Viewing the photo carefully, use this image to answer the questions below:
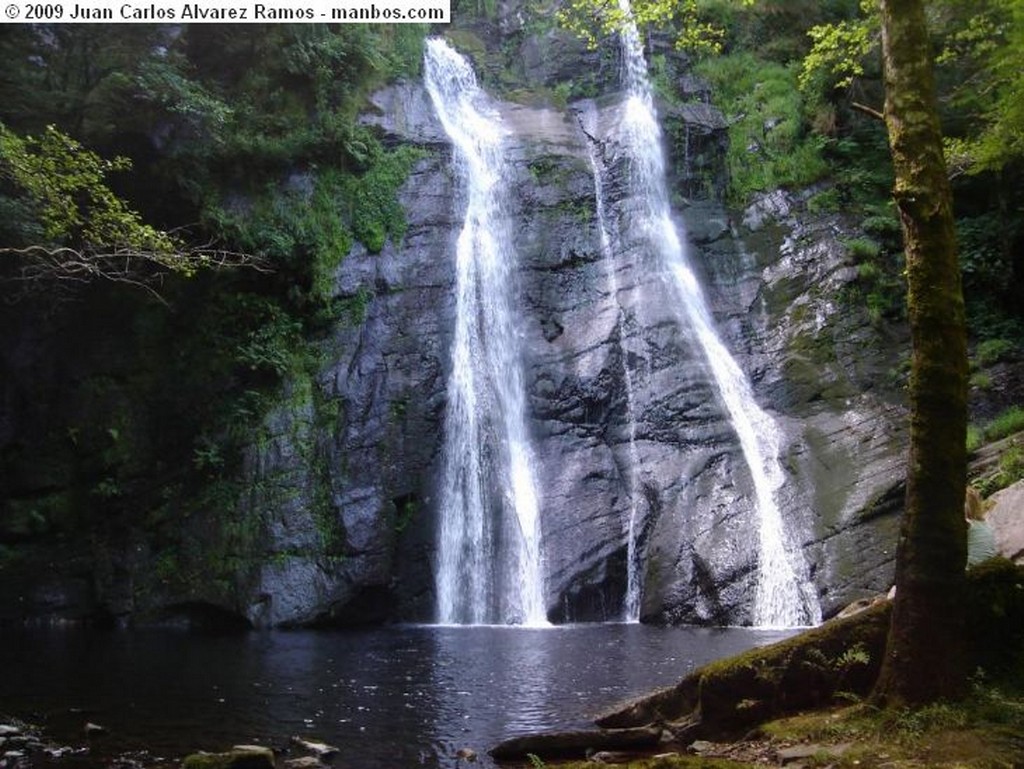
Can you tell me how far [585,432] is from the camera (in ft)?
57.4

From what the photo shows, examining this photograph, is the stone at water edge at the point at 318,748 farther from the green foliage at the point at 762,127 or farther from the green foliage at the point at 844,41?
the green foliage at the point at 762,127

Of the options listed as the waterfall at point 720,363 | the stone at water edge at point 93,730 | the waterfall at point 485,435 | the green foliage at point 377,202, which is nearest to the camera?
the stone at water edge at point 93,730

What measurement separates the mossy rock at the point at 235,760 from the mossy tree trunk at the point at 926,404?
4.10m

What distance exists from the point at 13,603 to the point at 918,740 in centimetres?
1706

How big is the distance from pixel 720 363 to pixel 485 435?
559cm

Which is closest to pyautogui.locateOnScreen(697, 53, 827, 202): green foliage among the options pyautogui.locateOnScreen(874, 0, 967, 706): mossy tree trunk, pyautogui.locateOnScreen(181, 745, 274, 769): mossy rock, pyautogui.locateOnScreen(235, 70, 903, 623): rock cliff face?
pyautogui.locateOnScreen(235, 70, 903, 623): rock cliff face

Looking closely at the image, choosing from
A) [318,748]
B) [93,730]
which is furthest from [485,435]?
[318,748]

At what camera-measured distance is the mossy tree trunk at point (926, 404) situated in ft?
14.5

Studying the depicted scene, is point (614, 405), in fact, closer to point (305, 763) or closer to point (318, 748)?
point (318, 748)

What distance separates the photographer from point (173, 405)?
17531 millimetres

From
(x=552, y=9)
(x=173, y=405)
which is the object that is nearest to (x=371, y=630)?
(x=173, y=405)

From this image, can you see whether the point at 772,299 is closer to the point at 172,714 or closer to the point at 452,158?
the point at 452,158

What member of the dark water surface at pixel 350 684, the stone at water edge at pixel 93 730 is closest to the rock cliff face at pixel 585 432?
the dark water surface at pixel 350 684

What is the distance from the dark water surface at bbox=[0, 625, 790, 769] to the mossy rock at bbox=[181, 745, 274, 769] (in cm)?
69
